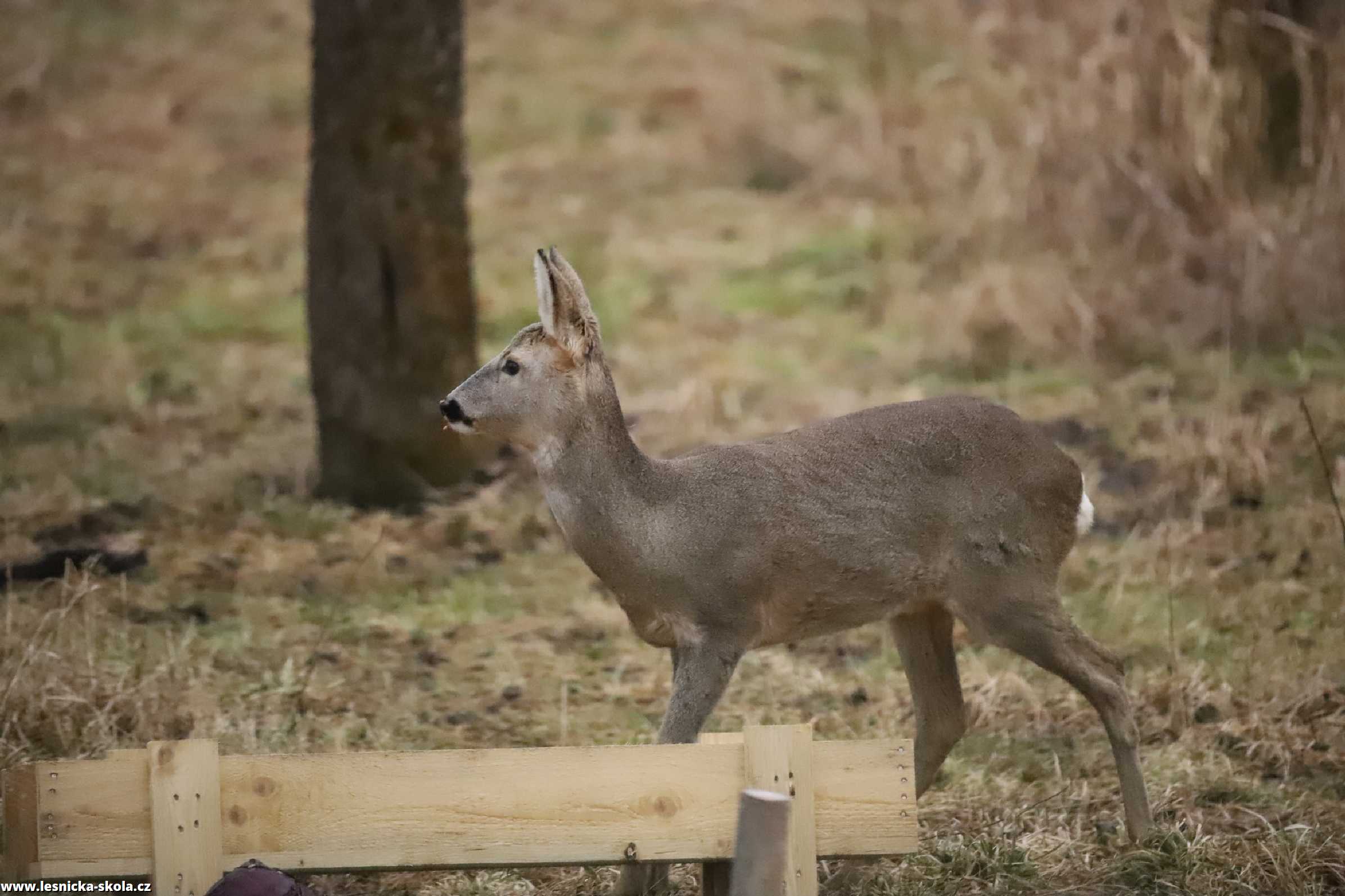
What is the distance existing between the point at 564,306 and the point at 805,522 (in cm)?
102

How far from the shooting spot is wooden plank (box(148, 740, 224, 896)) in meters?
4.73

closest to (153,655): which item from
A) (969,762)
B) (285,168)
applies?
(969,762)

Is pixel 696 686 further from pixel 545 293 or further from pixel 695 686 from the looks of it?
pixel 545 293

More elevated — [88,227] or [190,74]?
[190,74]

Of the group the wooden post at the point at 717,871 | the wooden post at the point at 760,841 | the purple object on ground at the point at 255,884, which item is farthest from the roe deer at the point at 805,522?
the wooden post at the point at 760,841

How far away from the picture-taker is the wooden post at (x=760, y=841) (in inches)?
163

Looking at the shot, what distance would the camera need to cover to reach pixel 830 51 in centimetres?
1838

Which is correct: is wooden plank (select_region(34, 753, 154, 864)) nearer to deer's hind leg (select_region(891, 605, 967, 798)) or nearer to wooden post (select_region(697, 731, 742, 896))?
wooden post (select_region(697, 731, 742, 896))

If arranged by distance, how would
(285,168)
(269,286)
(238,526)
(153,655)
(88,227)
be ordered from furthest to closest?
(285,168)
(88,227)
(269,286)
(238,526)
(153,655)

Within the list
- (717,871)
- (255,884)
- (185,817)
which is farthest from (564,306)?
(255,884)

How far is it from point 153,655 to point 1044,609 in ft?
11.8

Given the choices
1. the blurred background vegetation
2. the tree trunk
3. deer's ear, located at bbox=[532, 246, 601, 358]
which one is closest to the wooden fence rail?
the blurred background vegetation

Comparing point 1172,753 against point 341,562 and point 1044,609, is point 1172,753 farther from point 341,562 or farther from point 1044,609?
point 341,562

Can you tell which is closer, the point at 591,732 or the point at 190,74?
the point at 591,732
